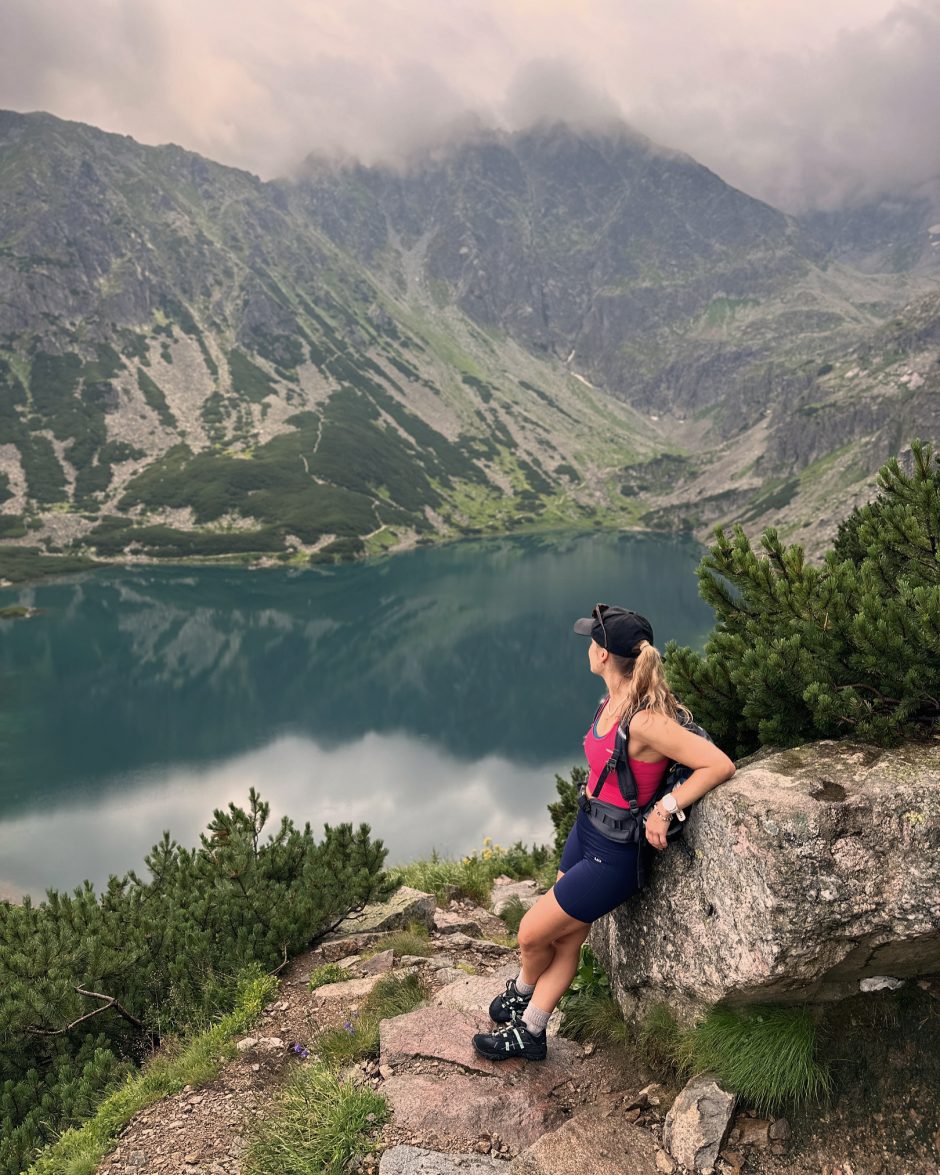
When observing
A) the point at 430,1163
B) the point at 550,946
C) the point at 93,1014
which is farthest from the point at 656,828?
the point at 93,1014

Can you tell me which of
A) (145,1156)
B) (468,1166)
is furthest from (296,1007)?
(468,1166)

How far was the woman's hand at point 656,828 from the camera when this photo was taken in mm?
5657

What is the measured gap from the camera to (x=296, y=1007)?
8617mm

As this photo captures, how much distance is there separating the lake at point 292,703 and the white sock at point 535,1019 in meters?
13.1

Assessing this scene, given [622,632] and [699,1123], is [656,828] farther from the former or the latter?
[699,1123]

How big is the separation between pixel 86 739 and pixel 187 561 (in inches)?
4227

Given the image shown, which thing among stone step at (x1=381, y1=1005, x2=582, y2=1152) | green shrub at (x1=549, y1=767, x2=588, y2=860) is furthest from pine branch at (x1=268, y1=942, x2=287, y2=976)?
green shrub at (x1=549, y1=767, x2=588, y2=860)

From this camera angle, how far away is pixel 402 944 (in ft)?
33.2

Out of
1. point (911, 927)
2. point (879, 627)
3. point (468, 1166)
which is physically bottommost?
point (468, 1166)

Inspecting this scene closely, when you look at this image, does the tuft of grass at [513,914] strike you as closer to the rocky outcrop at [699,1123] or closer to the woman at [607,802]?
the woman at [607,802]

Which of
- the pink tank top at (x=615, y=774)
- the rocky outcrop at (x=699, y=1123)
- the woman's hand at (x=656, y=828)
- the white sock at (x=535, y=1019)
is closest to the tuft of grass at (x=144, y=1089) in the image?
the white sock at (x=535, y=1019)

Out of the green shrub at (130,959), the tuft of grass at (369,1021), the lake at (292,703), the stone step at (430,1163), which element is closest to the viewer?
the stone step at (430,1163)

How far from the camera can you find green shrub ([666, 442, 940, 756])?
6.23 meters

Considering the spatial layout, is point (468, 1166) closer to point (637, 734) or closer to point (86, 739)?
point (637, 734)
